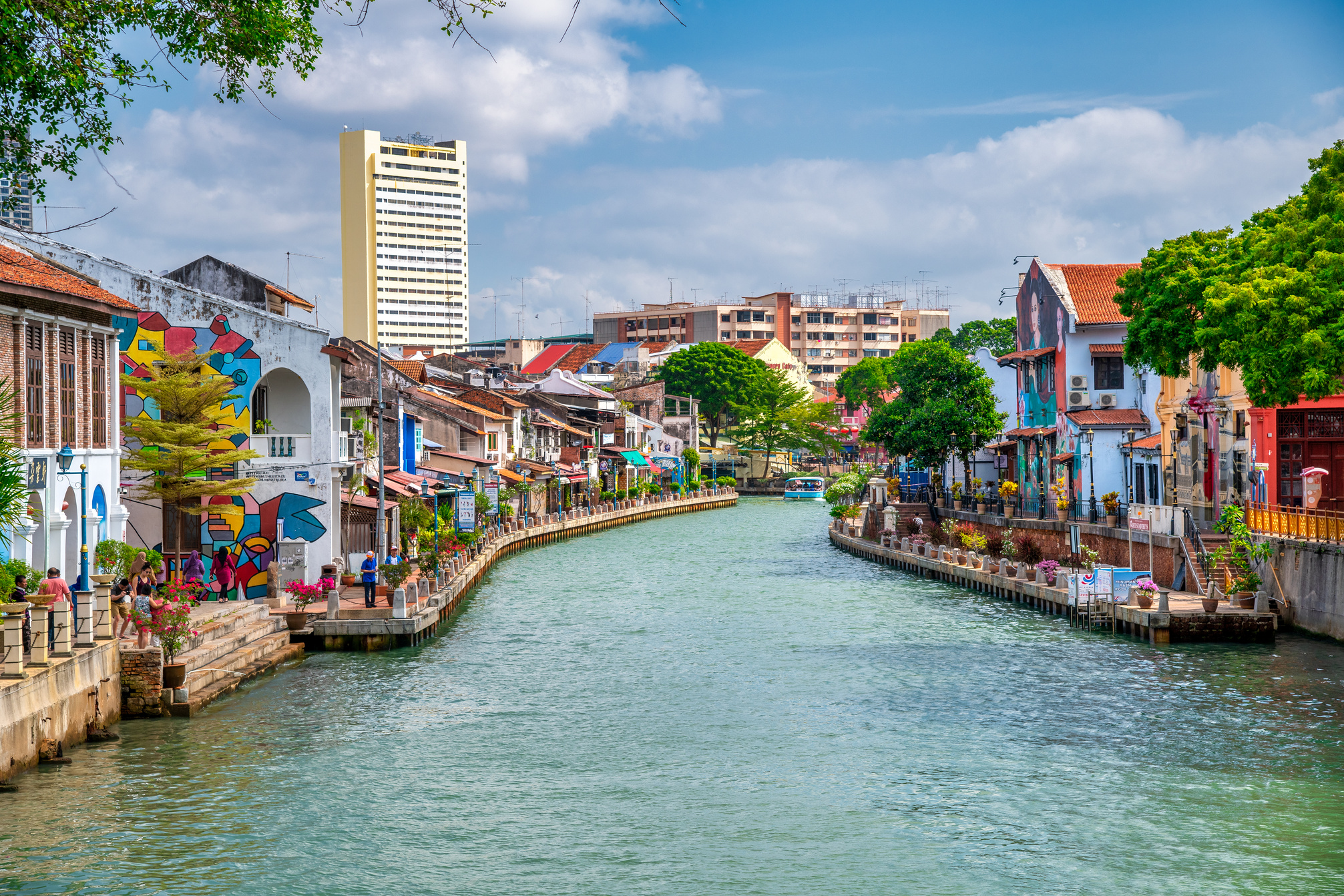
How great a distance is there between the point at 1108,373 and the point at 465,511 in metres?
26.2

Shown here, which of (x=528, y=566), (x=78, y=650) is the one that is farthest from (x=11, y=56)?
(x=528, y=566)

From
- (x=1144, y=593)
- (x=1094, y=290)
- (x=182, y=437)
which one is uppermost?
(x=1094, y=290)

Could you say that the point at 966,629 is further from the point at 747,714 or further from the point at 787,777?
the point at 787,777

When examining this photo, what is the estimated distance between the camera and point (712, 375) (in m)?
131

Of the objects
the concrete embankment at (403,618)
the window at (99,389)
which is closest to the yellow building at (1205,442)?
the concrete embankment at (403,618)

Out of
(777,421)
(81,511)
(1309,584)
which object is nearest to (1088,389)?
(1309,584)

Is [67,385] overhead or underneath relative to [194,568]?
overhead

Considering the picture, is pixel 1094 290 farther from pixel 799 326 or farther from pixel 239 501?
pixel 799 326

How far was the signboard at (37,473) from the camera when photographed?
91.0 feet

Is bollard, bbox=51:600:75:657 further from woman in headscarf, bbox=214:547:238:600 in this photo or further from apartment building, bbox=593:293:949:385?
apartment building, bbox=593:293:949:385

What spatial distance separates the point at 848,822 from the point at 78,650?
13294 mm

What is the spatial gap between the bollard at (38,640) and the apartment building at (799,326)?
478 ft

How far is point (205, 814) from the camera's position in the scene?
20781 millimetres

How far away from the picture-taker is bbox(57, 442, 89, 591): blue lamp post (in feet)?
85.3
